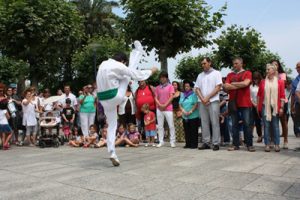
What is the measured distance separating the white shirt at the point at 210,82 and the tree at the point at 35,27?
9.52 m

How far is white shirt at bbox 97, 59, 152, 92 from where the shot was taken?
22.0 ft

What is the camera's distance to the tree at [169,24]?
1509 cm

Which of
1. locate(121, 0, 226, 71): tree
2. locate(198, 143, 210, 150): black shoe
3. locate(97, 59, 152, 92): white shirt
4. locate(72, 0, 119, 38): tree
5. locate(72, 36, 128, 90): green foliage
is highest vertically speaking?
locate(72, 0, 119, 38): tree

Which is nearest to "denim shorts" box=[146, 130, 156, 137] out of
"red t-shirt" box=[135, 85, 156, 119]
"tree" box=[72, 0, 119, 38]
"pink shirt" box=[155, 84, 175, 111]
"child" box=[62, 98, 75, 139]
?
"red t-shirt" box=[135, 85, 156, 119]

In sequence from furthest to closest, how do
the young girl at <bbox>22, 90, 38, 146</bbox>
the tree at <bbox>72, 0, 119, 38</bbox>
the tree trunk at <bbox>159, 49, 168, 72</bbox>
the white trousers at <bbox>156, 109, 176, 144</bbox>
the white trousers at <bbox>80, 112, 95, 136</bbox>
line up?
the tree at <bbox>72, 0, 119, 38</bbox> < the tree trunk at <bbox>159, 49, 168, 72</bbox> < the young girl at <bbox>22, 90, 38, 146</bbox> < the white trousers at <bbox>80, 112, 95, 136</bbox> < the white trousers at <bbox>156, 109, 176, 144</bbox>

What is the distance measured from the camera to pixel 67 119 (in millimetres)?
12359

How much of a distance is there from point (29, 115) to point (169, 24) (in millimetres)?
6856

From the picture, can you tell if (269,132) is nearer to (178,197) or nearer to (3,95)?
(178,197)

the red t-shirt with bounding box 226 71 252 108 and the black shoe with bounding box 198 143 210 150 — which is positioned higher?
the red t-shirt with bounding box 226 71 252 108

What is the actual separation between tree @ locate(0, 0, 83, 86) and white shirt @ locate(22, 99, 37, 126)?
16.8 ft

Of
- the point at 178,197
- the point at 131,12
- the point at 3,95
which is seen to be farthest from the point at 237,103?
the point at 131,12

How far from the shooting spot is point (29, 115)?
38.6 feet

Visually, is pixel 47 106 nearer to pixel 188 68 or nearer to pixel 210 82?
pixel 210 82

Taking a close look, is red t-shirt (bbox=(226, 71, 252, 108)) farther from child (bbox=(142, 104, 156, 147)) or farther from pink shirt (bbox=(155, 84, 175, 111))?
child (bbox=(142, 104, 156, 147))
